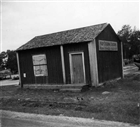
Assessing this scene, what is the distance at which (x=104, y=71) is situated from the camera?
12188 mm

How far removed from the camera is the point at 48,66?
12.8 m

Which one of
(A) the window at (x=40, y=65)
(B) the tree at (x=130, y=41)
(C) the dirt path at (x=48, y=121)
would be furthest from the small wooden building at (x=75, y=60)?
(B) the tree at (x=130, y=41)

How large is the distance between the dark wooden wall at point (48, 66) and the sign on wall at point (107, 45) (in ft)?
10.1

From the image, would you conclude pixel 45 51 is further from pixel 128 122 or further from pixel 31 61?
pixel 128 122

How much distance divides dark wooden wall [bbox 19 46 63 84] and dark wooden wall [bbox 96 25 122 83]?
9.40 feet

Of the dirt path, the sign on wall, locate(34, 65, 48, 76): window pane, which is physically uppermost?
the sign on wall

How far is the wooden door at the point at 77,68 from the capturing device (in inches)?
452

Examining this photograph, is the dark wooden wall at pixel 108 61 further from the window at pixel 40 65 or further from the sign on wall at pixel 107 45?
the window at pixel 40 65

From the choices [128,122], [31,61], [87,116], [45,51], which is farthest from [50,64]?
[128,122]

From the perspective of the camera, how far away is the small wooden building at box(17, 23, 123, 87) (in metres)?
11.2

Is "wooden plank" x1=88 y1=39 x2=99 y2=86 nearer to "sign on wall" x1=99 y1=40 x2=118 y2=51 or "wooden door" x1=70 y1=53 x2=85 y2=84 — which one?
"wooden door" x1=70 y1=53 x2=85 y2=84

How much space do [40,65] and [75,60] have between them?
10.1 feet

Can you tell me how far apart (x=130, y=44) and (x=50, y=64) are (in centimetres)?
4045

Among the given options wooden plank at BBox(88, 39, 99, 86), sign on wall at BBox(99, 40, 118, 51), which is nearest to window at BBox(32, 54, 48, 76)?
wooden plank at BBox(88, 39, 99, 86)
